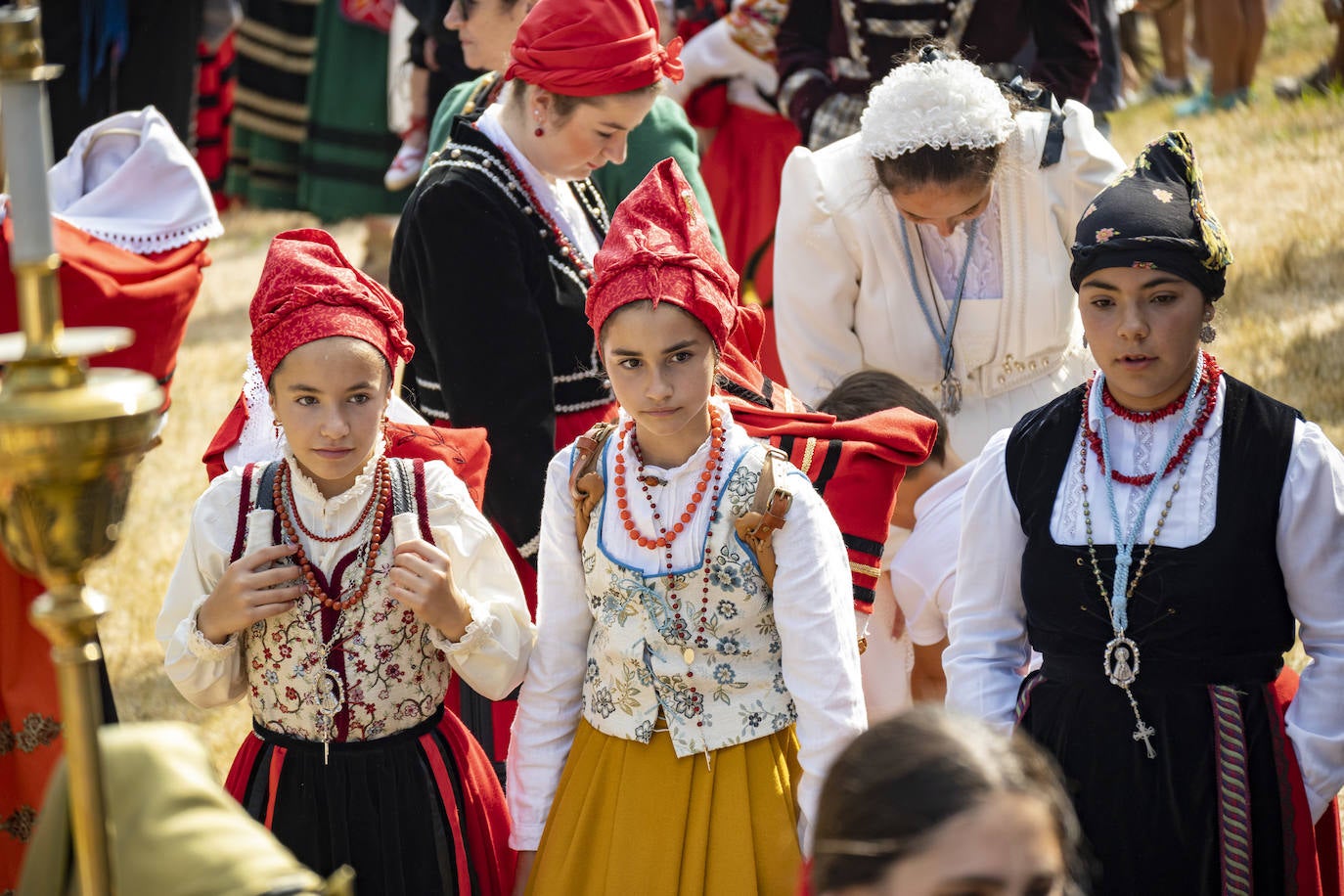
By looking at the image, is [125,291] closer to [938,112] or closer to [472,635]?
[472,635]

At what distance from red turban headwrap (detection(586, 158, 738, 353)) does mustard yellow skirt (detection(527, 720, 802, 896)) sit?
727mm

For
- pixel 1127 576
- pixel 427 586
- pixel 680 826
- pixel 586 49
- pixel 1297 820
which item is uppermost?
pixel 586 49

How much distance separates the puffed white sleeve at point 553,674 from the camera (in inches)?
117

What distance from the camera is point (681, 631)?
2.84 meters

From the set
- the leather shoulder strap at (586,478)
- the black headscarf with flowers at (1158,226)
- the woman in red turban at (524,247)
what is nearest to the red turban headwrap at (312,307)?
the leather shoulder strap at (586,478)

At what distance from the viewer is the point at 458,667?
2.93 m

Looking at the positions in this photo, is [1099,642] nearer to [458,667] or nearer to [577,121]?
[458,667]

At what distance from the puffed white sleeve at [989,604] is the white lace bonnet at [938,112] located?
3.01 ft

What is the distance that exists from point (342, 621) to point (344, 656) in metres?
0.06

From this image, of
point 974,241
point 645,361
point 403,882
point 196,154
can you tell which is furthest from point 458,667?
point 196,154

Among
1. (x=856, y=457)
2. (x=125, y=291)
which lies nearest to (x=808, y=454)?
(x=856, y=457)

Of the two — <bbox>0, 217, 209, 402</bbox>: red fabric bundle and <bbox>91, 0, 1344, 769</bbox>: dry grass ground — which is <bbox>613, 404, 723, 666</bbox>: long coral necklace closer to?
<bbox>0, 217, 209, 402</bbox>: red fabric bundle

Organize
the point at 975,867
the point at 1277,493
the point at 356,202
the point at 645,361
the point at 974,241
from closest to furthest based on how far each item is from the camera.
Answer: the point at 975,867 → the point at 1277,493 → the point at 645,361 → the point at 974,241 → the point at 356,202

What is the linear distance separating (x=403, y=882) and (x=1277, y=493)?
5.25 ft
